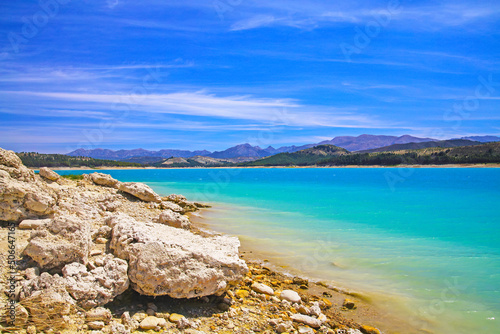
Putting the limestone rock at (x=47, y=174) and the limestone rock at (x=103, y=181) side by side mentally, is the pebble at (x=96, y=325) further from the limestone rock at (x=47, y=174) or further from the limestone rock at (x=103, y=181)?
the limestone rock at (x=103, y=181)

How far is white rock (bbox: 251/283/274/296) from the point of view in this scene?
7016mm

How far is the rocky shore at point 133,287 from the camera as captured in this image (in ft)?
15.3

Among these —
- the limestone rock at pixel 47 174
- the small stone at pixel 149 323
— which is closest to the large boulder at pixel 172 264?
the small stone at pixel 149 323

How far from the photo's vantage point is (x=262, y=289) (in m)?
7.08

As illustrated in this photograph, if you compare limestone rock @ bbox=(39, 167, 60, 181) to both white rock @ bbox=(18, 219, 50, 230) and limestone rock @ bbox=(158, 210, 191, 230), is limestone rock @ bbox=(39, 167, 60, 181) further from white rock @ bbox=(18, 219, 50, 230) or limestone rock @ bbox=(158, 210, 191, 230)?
white rock @ bbox=(18, 219, 50, 230)

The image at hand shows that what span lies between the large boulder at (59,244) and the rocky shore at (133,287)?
16 millimetres

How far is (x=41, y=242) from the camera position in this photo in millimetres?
5305

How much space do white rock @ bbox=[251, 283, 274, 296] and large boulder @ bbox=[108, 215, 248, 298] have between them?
119cm

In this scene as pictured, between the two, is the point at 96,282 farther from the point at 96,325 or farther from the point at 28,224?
the point at 28,224

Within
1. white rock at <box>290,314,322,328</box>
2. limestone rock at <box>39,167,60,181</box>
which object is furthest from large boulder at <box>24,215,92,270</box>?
limestone rock at <box>39,167,60,181</box>

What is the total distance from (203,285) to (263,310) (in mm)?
1367

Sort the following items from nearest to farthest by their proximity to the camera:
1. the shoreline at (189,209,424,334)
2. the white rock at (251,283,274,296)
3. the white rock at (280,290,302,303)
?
the shoreline at (189,209,424,334) → the white rock at (280,290,302,303) → the white rock at (251,283,274,296)

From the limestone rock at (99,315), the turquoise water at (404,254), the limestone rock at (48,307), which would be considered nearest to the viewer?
the limestone rock at (48,307)

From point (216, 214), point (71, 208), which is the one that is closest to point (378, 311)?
point (71, 208)
